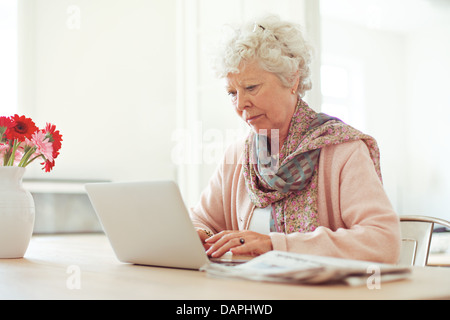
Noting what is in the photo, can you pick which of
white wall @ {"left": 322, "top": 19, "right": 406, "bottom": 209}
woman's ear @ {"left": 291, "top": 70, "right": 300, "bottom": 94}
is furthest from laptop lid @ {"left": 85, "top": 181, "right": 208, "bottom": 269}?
white wall @ {"left": 322, "top": 19, "right": 406, "bottom": 209}

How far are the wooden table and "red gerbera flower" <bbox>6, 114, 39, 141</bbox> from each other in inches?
13.8

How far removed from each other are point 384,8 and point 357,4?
0.36 m

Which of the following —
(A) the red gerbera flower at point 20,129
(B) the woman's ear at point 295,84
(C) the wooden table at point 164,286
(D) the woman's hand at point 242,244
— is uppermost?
(B) the woman's ear at point 295,84

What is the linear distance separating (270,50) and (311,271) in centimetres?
83

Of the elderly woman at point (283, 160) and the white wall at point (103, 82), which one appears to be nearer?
the elderly woman at point (283, 160)

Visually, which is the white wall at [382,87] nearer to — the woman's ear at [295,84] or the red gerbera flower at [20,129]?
the woman's ear at [295,84]

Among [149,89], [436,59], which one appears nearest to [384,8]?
[436,59]

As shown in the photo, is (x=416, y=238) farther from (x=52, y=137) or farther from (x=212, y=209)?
(x=52, y=137)

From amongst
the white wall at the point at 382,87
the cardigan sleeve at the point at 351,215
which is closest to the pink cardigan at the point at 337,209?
the cardigan sleeve at the point at 351,215

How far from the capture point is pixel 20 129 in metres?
1.25

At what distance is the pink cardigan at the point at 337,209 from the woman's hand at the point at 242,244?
20 mm

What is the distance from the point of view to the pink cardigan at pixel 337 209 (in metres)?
1.02

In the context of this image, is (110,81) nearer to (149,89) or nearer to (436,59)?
(149,89)
